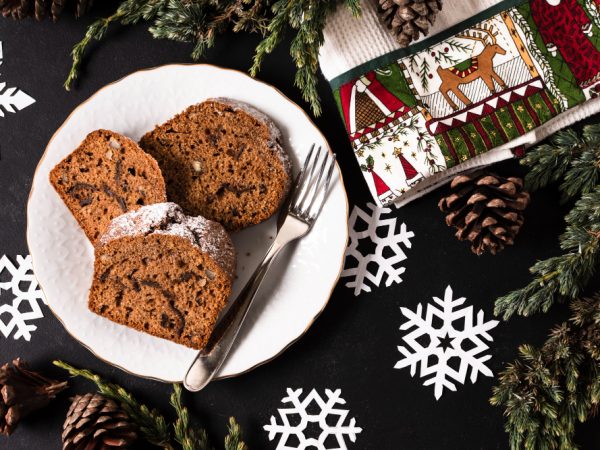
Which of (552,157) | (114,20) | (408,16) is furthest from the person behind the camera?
(114,20)

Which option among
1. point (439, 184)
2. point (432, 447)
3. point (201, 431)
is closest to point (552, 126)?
point (439, 184)

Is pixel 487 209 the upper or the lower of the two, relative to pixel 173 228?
lower

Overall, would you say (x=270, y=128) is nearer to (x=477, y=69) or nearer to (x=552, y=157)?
(x=477, y=69)

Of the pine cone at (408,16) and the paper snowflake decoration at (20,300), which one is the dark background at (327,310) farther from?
the pine cone at (408,16)

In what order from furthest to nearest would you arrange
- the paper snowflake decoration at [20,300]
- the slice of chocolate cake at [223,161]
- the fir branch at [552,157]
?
1. the paper snowflake decoration at [20,300]
2. the slice of chocolate cake at [223,161]
3. the fir branch at [552,157]

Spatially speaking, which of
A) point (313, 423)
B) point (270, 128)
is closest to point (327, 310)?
point (313, 423)

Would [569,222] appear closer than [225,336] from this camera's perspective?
Yes

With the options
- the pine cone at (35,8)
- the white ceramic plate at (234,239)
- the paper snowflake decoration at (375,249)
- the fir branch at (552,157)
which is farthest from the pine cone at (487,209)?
the pine cone at (35,8)
